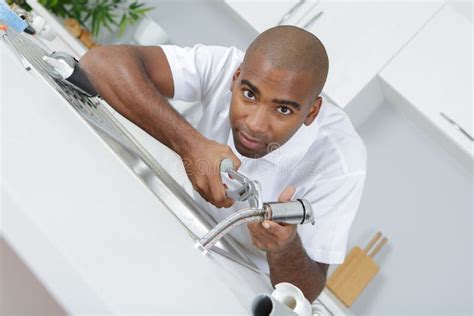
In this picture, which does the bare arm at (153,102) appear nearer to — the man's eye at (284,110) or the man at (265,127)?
the man at (265,127)

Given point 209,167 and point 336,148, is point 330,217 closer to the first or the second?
point 336,148

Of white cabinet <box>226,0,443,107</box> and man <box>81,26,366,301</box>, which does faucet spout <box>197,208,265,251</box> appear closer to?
man <box>81,26,366,301</box>

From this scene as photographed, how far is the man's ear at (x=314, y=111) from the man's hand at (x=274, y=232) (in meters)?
0.31

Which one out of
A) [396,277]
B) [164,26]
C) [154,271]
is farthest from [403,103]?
[154,271]

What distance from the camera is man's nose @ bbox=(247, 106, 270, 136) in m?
1.03

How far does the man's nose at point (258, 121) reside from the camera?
1.03 m

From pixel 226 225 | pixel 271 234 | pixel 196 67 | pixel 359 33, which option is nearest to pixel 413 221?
pixel 359 33

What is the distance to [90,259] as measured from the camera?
1.23 ft

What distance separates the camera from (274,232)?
836 millimetres

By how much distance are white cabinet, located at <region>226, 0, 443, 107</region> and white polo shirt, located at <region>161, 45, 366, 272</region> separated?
1.86 feet

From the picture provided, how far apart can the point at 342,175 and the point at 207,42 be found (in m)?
1.30

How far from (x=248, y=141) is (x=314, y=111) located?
175 millimetres

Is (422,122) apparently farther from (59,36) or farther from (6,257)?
(6,257)

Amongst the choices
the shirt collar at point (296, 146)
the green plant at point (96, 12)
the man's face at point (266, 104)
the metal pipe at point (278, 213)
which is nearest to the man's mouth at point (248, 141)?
the man's face at point (266, 104)
